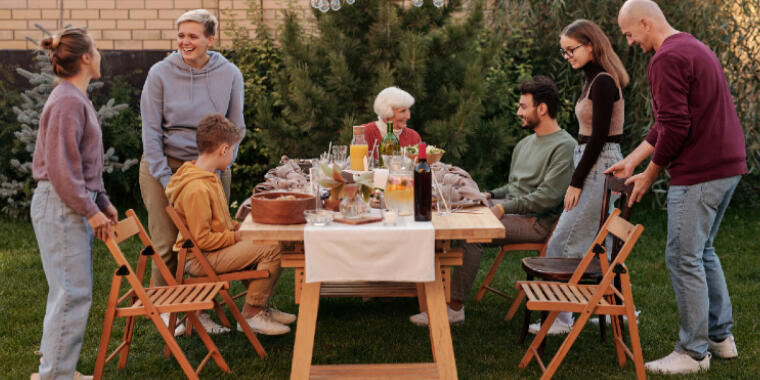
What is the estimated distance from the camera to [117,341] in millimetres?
3938

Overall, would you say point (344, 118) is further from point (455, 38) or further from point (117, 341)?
point (117, 341)

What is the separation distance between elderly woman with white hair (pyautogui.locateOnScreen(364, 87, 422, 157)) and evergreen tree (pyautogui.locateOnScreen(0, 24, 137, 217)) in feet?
9.37

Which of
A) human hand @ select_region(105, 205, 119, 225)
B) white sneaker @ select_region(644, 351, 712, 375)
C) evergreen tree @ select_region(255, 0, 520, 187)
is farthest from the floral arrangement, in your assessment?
evergreen tree @ select_region(255, 0, 520, 187)

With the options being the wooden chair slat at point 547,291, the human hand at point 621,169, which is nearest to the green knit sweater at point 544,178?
the human hand at point 621,169

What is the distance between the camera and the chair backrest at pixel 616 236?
304 cm

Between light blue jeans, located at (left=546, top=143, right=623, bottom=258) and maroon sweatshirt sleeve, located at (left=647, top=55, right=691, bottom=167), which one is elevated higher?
maroon sweatshirt sleeve, located at (left=647, top=55, right=691, bottom=167)

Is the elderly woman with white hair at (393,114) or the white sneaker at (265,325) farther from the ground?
the elderly woman with white hair at (393,114)

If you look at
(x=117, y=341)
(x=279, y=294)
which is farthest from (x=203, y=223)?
(x=279, y=294)

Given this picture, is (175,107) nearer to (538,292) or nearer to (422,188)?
(422,188)

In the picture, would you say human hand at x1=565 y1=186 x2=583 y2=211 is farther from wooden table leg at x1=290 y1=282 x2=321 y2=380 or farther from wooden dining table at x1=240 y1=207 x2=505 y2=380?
wooden table leg at x1=290 y1=282 x2=321 y2=380

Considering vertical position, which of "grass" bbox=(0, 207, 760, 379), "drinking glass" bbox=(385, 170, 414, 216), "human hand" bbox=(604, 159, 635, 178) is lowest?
"grass" bbox=(0, 207, 760, 379)

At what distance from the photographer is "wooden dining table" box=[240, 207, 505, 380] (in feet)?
9.39

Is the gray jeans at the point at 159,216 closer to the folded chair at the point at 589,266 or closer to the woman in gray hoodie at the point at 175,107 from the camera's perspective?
the woman in gray hoodie at the point at 175,107

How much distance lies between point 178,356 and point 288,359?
0.64 meters
